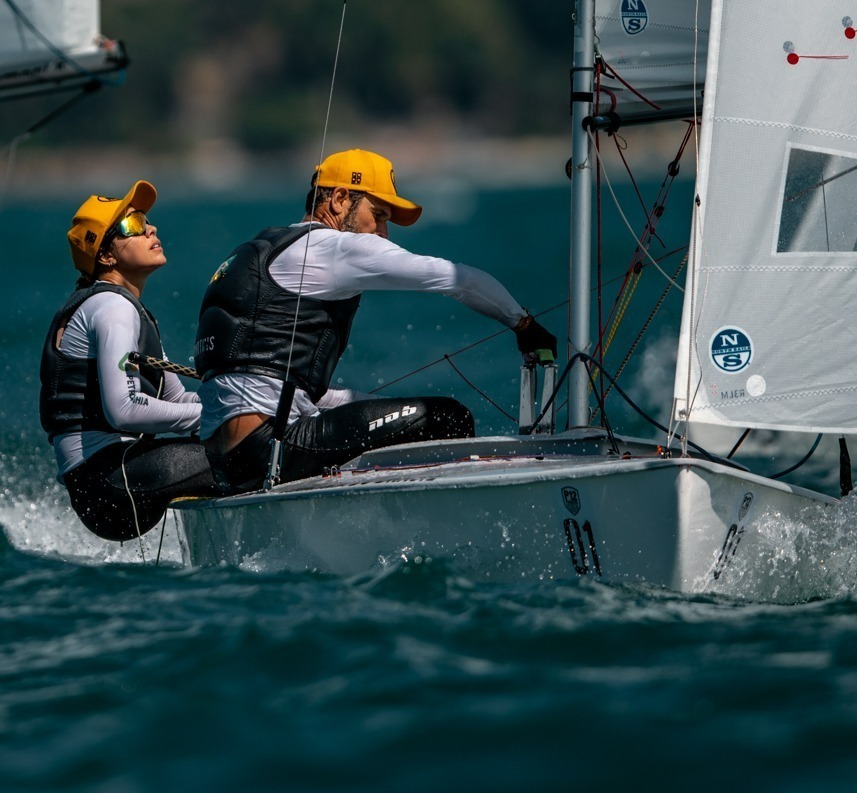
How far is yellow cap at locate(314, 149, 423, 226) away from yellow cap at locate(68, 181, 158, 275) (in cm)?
59

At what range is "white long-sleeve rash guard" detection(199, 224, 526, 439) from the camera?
386 centimetres

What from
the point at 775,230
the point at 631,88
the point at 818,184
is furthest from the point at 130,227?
the point at 818,184

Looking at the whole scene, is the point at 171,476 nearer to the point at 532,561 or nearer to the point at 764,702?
the point at 532,561

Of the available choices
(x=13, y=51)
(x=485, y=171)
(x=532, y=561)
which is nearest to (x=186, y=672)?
(x=532, y=561)

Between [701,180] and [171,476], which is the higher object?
[701,180]

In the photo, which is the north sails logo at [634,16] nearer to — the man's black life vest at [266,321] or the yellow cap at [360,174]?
the yellow cap at [360,174]

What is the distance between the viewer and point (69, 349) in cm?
432

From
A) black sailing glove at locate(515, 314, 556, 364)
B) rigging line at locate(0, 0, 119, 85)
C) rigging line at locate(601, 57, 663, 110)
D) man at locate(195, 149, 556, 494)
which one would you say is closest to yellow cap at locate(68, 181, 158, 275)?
man at locate(195, 149, 556, 494)

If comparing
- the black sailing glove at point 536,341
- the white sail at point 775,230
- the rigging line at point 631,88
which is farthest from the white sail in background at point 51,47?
the white sail at point 775,230

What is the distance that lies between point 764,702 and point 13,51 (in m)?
4.32

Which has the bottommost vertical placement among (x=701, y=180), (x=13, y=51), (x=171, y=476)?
(x=171, y=476)

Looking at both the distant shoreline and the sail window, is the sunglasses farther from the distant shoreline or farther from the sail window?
the distant shoreline

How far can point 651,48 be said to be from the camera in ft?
14.6

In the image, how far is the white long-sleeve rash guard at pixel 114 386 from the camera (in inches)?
163
